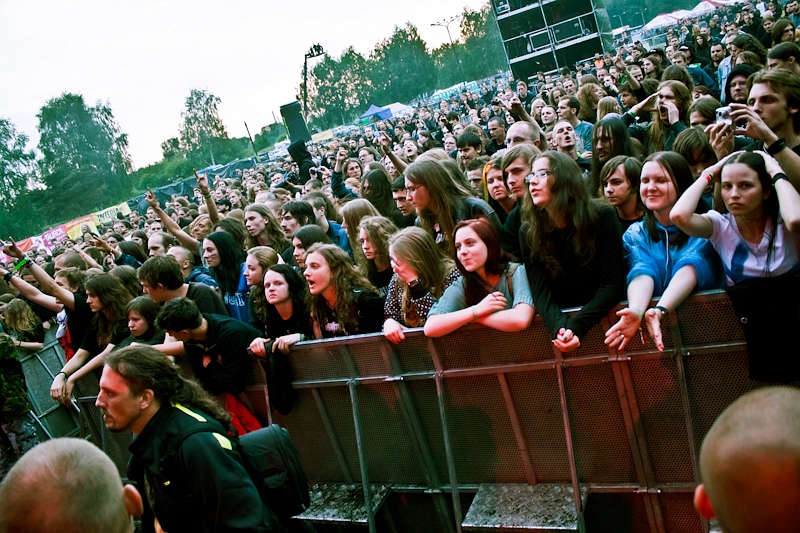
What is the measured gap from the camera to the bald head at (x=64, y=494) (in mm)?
1953

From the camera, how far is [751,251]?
305 centimetres

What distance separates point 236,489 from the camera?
2.79m

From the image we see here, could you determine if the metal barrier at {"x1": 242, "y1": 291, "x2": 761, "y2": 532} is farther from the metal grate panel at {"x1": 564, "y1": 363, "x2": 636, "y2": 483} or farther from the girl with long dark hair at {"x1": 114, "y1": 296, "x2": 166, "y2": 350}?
the girl with long dark hair at {"x1": 114, "y1": 296, "x2": 166, "y2": 350}

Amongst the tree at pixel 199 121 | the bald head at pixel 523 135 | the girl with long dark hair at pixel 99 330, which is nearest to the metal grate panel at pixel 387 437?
the girl with long dark hair at pixel 99 330

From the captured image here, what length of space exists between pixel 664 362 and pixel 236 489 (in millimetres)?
2248

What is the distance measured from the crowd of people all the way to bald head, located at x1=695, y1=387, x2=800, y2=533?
1.55 meters

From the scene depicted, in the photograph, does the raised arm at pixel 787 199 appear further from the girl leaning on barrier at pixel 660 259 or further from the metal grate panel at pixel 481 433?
the metal grate panel at pixel 481 433

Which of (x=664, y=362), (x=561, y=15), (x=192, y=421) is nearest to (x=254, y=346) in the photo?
(x=192, y=421)

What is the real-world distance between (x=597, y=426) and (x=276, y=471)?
1.81 m

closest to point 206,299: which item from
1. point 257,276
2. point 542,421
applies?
point 257,276

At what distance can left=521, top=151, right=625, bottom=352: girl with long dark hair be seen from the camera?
10.7ft

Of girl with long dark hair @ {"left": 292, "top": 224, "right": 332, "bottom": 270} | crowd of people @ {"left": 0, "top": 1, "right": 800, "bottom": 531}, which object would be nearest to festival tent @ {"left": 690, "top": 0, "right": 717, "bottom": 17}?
crowd of people @ {"left": 0, "top": 1, "right": 800, "bottom": 531}

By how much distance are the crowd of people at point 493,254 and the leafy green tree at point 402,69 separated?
83.3 meters

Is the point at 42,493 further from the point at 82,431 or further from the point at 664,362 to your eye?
the point at 82,431
